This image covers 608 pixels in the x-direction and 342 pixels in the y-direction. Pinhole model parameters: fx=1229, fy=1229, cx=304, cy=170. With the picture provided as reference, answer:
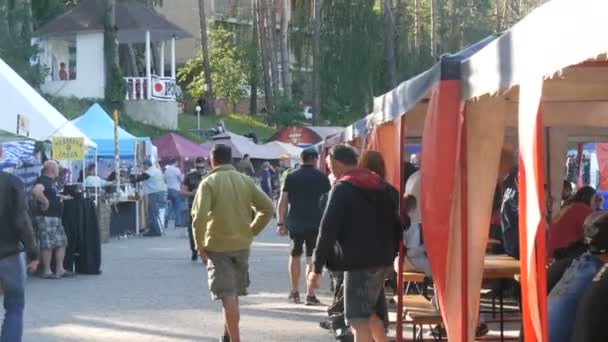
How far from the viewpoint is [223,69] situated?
65.0 metres

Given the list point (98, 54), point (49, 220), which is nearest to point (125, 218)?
point (49, 220)

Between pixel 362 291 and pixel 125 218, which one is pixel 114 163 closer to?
pixel 125 218

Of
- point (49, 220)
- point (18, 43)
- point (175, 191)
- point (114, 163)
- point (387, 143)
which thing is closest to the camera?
point (387, 143)

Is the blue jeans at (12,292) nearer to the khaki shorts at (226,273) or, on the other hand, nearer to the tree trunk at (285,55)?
the khaki shorts at (226,273)

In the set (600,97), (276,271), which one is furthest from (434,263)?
(276,271)

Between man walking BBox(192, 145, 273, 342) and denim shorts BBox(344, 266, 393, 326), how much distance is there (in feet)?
5.09

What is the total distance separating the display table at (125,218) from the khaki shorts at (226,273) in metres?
17.2

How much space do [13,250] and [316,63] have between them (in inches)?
1819

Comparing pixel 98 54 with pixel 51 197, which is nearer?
pixel 51 197

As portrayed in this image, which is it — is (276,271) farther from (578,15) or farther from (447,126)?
(578,15)

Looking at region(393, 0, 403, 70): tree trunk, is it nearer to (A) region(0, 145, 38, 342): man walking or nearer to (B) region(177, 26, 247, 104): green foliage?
(B) region(177, 26, 247, 104): green foliage

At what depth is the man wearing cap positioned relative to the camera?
1080 inches

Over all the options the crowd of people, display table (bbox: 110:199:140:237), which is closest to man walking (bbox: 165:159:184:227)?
display table (bbox: 110:199:140:237)

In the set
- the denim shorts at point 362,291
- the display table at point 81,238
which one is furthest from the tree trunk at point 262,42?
the denim shorts at point 362,291
